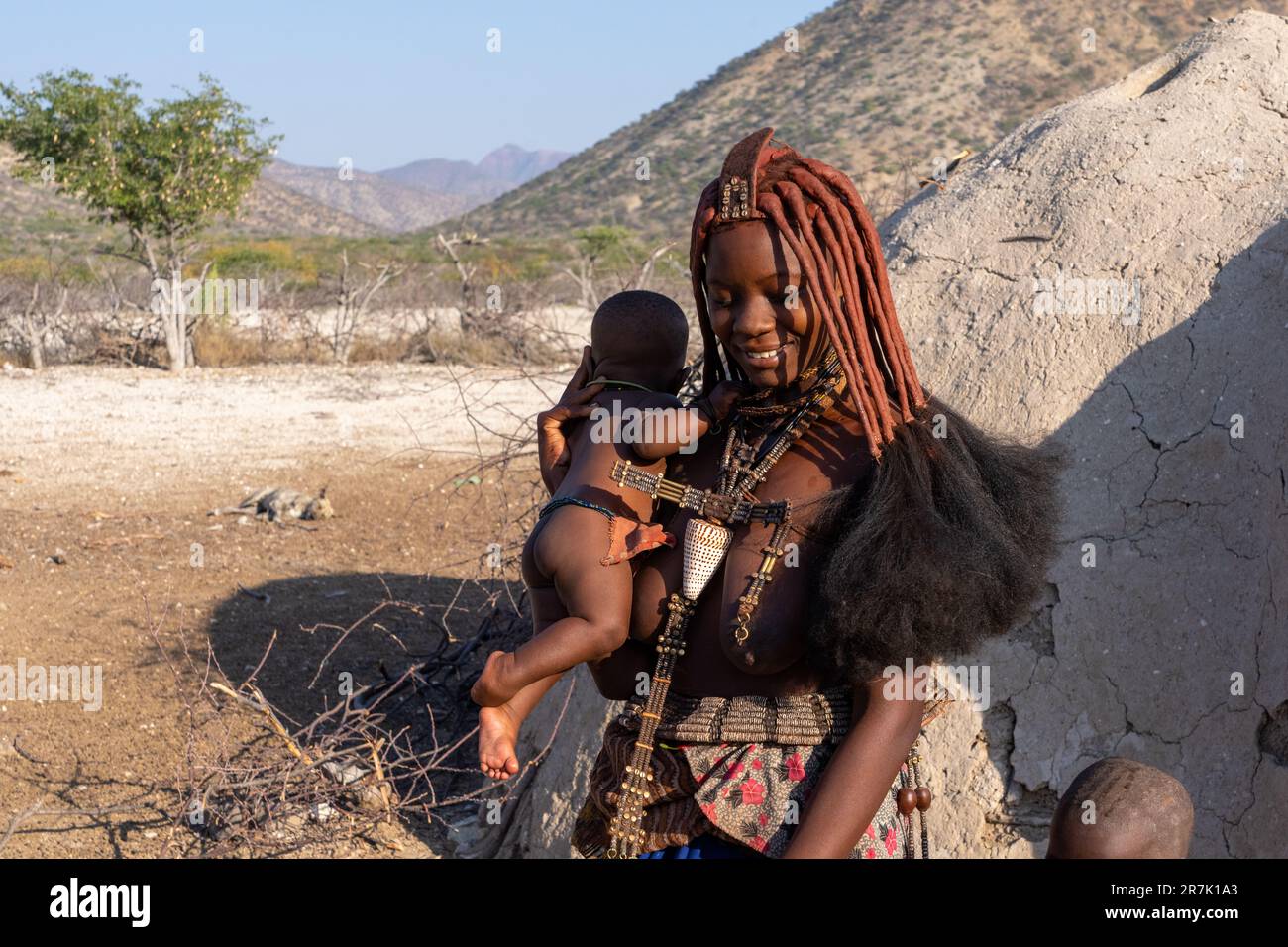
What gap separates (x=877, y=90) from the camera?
41.8 m

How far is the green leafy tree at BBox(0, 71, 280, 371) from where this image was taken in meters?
15.5

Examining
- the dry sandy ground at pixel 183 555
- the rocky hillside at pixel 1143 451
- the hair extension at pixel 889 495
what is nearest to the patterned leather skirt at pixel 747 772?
the hair extension at pixel 889 495

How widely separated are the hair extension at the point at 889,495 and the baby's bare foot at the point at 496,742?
0.46 metres

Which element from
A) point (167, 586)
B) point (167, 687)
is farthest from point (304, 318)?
point (167, 687)

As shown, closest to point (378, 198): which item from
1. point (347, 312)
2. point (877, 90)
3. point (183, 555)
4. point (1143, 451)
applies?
point (877, 90)

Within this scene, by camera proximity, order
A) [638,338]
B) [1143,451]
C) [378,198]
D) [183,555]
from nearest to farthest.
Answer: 1. [638,338]
2. [1143,451]
3. [183,555]
4. [378,198]

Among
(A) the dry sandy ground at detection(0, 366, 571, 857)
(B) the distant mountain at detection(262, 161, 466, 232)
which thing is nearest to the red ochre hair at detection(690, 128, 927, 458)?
(A) the dry sandy ground at detection(0, 366, 571, 857)

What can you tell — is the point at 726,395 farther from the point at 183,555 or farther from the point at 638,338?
the point at 183,555

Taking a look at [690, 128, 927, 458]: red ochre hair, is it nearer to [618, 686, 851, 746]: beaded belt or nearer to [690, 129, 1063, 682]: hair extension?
[690, 129, 1063, 682]: hair extension

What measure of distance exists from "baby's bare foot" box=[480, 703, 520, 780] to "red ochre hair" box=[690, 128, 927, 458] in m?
0.64

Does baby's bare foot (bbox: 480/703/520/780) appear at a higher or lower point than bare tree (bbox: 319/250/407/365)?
lower

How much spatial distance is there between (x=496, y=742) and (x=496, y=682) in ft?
0.31
